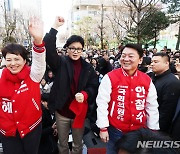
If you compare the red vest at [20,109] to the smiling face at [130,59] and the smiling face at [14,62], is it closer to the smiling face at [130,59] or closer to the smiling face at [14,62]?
the smiling face at [14,62]

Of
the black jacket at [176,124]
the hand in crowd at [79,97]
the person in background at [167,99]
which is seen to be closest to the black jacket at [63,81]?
the hand in crowd at [79,97]

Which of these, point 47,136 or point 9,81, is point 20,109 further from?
point 47,136

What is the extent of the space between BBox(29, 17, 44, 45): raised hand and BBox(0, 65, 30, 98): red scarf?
368mm

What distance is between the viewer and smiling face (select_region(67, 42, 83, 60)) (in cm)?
259

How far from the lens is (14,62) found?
2.07 m

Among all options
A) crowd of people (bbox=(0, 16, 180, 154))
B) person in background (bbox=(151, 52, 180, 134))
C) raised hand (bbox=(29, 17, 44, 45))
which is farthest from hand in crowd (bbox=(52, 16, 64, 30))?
person in background (bbox=(151, 52, 180, 134))

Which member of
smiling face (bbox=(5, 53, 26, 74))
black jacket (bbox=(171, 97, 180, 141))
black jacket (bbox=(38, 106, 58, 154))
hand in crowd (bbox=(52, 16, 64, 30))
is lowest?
black jacket (bbox=(38, 106, 58, 154))

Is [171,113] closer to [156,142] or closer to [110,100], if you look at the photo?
[110,100]

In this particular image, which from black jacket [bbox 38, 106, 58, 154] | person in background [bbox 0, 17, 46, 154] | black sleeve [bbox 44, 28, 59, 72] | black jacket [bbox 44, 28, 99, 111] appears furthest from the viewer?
black jacket [bbox 38, 106, 58, 154]

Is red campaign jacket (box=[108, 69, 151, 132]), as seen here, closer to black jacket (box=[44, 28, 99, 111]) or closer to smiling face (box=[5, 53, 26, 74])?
black jacket (box=[44, 28, 99, 111])

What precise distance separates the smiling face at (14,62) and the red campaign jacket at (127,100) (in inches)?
35.8

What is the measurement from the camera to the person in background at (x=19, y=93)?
2.06 metres

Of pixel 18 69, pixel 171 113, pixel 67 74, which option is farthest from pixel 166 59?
pixel 18 69

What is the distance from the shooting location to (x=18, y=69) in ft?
6.95
